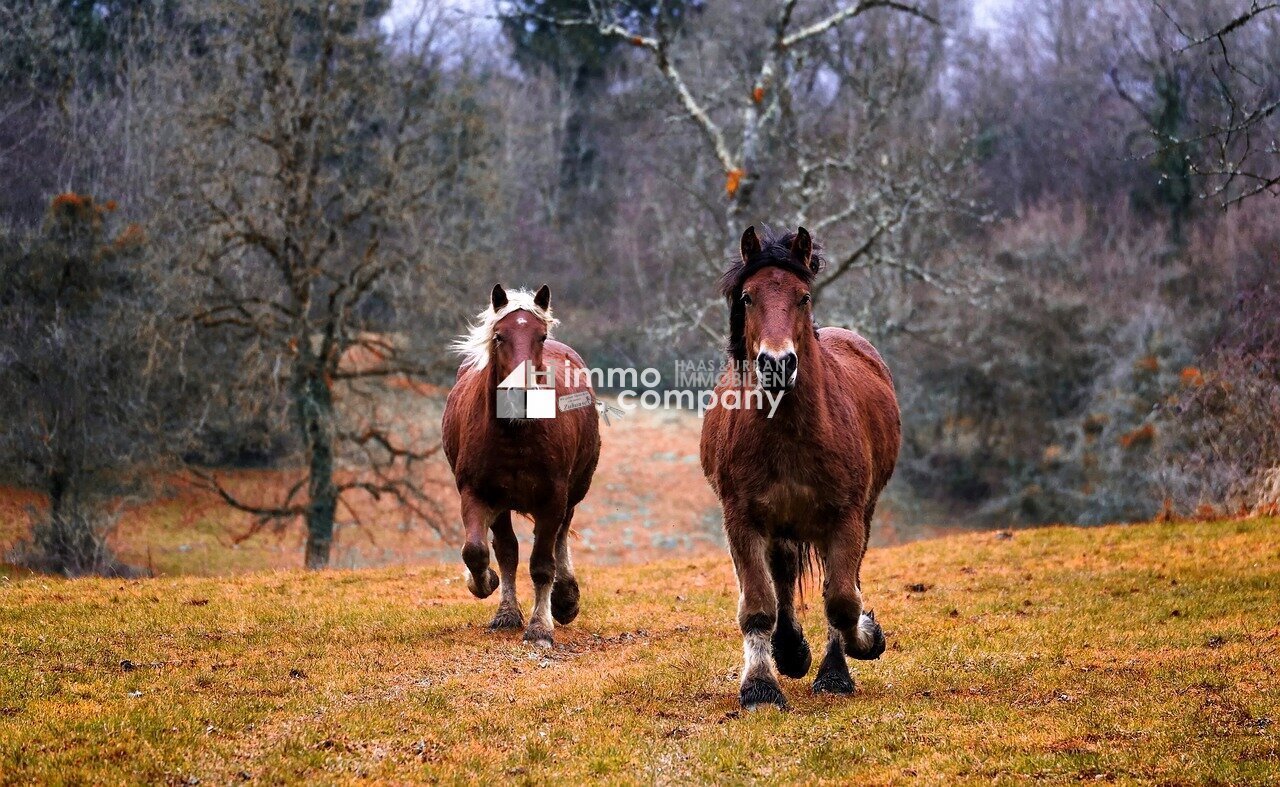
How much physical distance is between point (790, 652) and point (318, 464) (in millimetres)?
16524

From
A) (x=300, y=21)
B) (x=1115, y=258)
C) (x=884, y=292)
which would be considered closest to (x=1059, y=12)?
(x=1115, y=258)

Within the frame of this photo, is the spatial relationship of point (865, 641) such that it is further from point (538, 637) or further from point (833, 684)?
point (538, 637)

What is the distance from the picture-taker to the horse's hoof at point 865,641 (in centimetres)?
752

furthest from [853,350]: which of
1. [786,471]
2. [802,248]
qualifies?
[786,471]

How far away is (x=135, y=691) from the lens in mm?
7457

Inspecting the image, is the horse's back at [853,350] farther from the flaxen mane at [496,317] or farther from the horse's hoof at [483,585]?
the horse's hoof at [483,585]

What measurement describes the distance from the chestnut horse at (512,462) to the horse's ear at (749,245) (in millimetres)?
2882

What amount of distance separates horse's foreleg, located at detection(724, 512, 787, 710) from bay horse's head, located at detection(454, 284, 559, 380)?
3022 mm

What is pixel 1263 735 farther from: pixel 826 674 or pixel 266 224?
pixel 266 224

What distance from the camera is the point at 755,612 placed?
7309 millimetres

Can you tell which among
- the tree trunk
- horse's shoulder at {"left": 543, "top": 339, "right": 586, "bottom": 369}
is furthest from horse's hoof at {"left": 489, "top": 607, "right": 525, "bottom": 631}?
the tree trunk

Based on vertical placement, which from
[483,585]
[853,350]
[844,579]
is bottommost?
[483,585]

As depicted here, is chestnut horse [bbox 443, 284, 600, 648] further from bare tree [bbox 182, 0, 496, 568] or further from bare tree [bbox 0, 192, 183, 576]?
bare tree [bbox 182, 0, 496, 568]

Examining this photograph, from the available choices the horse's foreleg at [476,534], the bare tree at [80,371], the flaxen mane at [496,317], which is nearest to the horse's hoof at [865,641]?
the horse's foreleg at [476,534]
